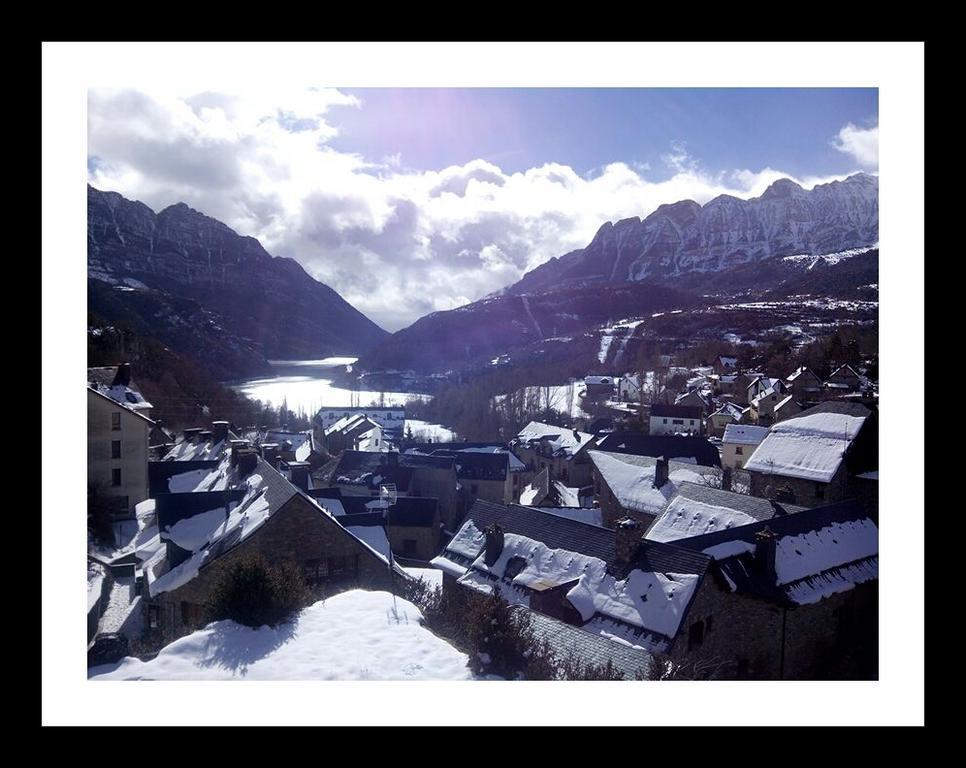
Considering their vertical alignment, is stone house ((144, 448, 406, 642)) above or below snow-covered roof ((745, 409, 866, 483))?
below

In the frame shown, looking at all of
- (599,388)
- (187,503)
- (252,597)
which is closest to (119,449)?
(187,503)

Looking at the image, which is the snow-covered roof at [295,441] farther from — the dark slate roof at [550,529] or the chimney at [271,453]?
the dark slate roof at [550,529]

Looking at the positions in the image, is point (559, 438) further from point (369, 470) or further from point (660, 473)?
point (660, 473)

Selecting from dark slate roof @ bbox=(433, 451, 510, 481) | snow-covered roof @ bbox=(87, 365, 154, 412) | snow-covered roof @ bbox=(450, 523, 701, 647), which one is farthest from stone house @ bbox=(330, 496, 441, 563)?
dark slate roof @ bbox=(433, 451, 510, 481)

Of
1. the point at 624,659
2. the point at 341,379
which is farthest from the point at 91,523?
the point at 341,379

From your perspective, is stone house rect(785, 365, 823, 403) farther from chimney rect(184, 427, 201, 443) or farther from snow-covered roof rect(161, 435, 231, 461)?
chimney rect(184, 427, 201, 443)

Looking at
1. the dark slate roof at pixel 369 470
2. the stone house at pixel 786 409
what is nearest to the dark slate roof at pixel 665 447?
the stone house at pixel 786 409
